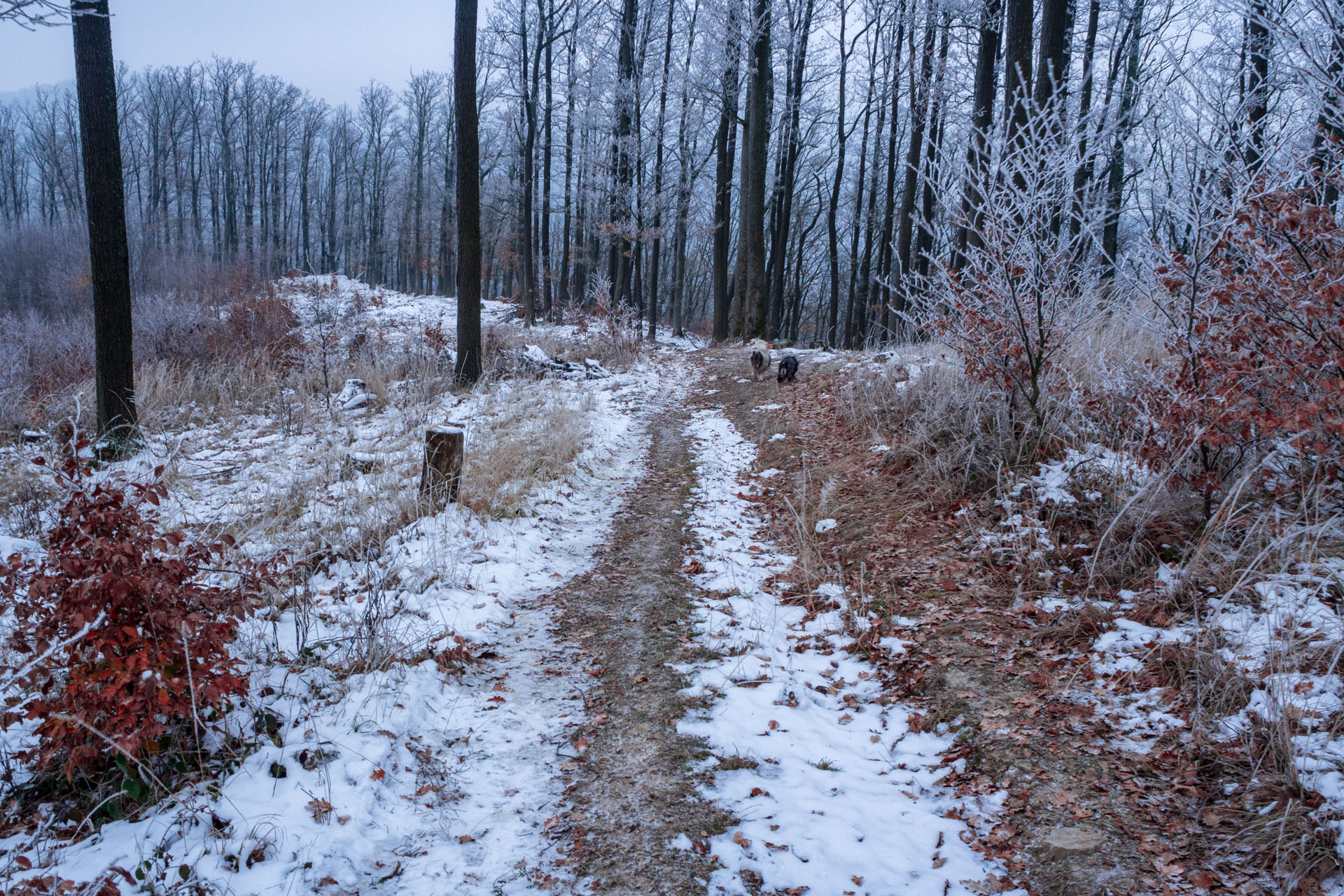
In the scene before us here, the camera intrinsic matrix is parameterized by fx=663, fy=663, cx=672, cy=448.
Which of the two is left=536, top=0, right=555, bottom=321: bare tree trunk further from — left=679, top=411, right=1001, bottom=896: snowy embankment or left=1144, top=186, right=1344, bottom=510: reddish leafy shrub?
left=1144, top=186, right=1344, bottom=510: reddish leafy shrub

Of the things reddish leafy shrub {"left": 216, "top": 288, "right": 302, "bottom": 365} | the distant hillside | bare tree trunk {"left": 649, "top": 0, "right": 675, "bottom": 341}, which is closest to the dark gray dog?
reddish leafy shrub {"left": 216, "top": 288, "right": 302, "bottom": 365}

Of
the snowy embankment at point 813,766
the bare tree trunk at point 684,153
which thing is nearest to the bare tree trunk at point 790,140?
the bare tree trunk at point 684,153

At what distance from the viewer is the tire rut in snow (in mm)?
2405

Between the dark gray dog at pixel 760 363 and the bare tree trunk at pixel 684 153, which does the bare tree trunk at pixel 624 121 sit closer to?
the bare tree trunk at pixel 684 153

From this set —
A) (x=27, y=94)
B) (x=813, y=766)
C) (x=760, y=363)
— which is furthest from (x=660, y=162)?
(x=27, y=94)

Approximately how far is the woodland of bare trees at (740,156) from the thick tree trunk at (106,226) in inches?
180

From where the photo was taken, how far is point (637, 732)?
3146 mm

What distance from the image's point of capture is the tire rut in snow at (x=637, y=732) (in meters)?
2.41

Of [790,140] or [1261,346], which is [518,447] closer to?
[1261,346]

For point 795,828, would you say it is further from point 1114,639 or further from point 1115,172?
point 1115,172

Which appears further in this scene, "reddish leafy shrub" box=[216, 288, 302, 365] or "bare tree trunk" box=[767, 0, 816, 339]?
"bare tree trunk" box=[767, 0, 816, 339]

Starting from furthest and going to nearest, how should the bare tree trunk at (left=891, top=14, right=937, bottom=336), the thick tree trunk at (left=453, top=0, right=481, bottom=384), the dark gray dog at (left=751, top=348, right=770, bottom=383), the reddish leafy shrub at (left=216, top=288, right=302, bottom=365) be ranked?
the bare tree trunk at (left=891, top=14, right=937, bottom=336)
the reddish leafy shrub at (left=216, top=288, right=302, bottom=365)
the dark gray dog at (left=751, top=348, right=770, bottom=383)
the thick tree trunk at (left=453, top=0, right=481, bottom=384)

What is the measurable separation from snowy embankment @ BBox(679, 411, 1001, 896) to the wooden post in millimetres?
2473

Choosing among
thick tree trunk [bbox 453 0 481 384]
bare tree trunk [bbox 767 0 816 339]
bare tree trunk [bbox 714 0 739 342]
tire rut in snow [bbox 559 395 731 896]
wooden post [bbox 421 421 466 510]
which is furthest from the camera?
bare tree trunk [bbox 767 0 816 339]
